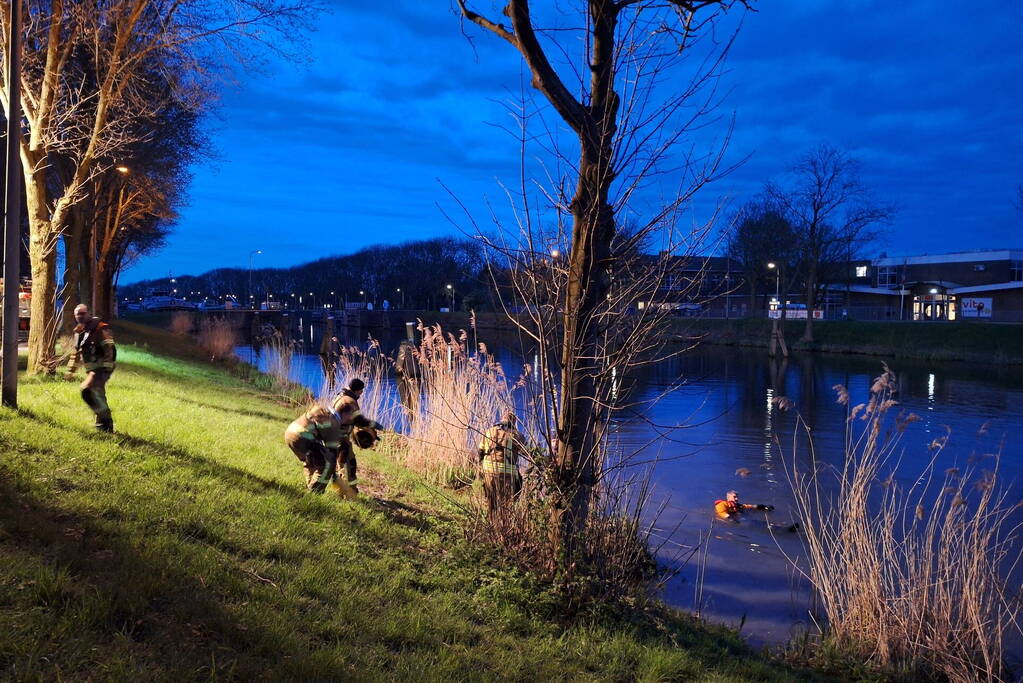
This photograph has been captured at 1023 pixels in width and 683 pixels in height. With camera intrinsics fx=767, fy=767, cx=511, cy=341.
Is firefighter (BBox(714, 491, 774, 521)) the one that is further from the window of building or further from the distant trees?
the window of building

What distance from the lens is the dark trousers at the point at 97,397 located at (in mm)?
7801

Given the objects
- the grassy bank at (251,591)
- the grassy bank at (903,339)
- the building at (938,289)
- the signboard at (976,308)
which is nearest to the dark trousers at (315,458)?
the grassy bank at (251,591)

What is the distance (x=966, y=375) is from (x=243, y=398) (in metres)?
31.1

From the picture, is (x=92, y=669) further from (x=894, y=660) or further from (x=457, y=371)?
(x=457, y=371)

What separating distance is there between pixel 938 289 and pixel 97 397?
2811 inches

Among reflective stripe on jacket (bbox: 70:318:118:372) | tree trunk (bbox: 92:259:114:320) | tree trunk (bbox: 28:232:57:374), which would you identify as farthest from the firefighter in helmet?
tree trunk (bbox: 92:259:114:320)

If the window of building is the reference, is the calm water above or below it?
below

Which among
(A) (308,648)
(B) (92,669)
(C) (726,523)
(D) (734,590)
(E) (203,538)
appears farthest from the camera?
(C) (726,523)

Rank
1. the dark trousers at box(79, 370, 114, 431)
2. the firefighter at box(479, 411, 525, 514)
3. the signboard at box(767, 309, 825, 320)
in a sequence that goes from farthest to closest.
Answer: the signboard at box(767, 309, 825, 320) < the dark trousers at box(79, 370, 114, 431) < the firefighter at box(479, 411, 525, 514)

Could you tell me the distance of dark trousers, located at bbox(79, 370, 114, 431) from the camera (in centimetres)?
780

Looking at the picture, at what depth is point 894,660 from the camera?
591 cm

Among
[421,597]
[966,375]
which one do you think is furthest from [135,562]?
[966,375]

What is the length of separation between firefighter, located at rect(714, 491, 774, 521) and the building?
49.6m

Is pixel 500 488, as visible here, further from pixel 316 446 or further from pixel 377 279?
pixel 377 279
